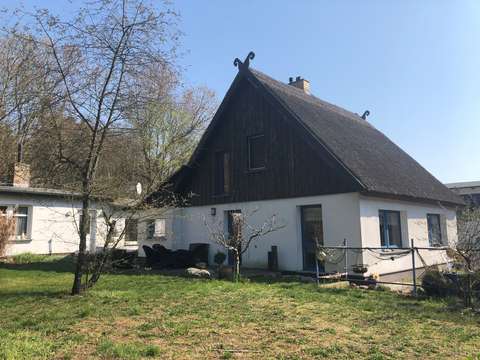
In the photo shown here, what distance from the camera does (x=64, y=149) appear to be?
9.51 meters

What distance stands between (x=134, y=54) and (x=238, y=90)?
25.6 feet

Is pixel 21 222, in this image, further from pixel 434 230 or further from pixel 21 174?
pixel 434 230

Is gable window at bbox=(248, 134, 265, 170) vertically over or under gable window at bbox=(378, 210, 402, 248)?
over

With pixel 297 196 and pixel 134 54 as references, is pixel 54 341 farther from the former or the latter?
pixel 297 196

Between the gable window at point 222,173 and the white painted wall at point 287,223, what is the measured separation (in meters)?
0.72

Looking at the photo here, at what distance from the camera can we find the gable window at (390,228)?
1411 cm

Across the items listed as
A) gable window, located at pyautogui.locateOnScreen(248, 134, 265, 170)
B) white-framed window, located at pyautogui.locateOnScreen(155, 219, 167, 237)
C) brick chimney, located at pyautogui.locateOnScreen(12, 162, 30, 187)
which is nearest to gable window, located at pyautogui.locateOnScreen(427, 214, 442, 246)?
gable window, located at pyautogui.locateOnScreen(248, 134, 265, 170)

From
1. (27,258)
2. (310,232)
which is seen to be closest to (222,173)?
(310,232)

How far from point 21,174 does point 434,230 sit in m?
20.0

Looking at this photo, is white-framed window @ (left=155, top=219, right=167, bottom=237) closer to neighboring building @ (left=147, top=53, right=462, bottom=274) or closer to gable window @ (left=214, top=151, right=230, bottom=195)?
neighboring building @ (left=147, top=53, right=462, bottom=274)

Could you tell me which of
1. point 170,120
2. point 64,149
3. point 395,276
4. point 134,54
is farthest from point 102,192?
point 170,120

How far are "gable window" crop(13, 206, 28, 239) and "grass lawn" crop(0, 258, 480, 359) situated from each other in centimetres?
1165

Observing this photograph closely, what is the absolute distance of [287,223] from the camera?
1428cm

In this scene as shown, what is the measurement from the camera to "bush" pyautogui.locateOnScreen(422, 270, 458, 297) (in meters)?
9.08
